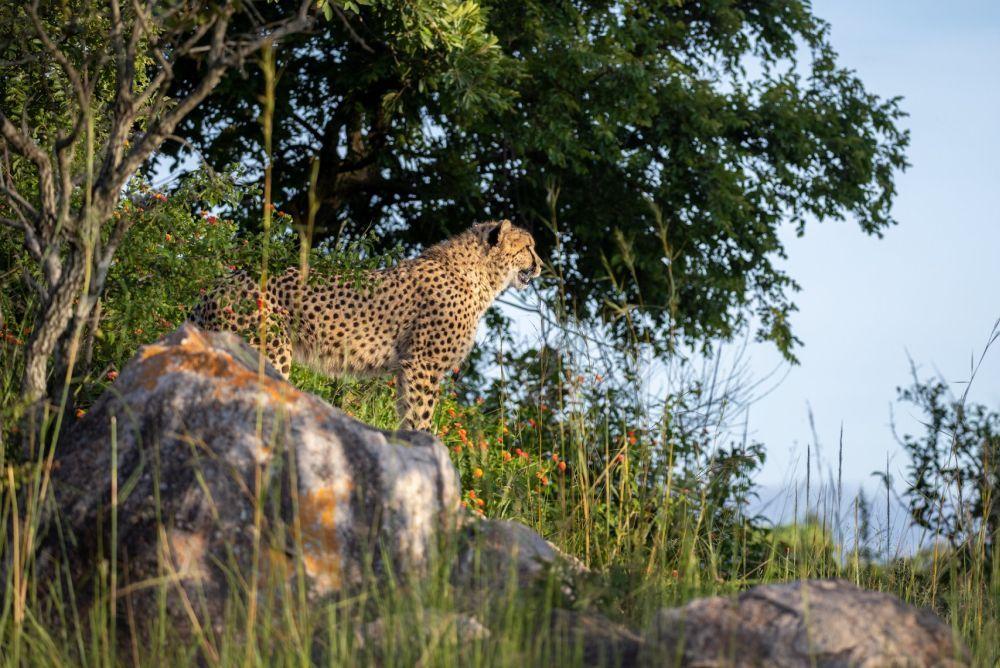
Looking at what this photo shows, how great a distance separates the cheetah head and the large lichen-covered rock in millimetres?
4799

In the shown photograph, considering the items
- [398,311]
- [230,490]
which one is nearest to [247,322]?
[398,311]

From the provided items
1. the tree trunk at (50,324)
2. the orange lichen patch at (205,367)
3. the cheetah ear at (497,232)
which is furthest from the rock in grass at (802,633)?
the cheetah ear at (497,232)

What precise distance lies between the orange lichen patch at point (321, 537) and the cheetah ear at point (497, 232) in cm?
512

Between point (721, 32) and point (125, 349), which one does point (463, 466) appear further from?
point (721, 32)

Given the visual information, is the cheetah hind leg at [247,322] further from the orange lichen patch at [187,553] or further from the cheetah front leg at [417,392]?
the orange lichen patch at [187,553]

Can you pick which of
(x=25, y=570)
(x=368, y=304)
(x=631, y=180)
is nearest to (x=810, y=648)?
(x=25, y=570)

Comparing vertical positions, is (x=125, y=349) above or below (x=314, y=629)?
above

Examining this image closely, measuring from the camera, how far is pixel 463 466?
8.62 metres

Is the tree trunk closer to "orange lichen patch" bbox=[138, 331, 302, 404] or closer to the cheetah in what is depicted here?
"orange lichen patch" bbox=[138, 331, 302, 404]

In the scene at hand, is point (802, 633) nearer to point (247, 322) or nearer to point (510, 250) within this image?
point (247, 322)

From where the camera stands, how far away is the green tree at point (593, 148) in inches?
504

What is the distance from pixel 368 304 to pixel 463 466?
1552mm

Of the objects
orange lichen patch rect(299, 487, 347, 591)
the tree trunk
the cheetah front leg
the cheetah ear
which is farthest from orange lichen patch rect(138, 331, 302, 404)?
the cheetah ear

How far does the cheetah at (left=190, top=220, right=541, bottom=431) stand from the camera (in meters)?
7.41
